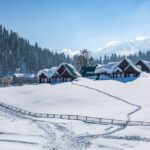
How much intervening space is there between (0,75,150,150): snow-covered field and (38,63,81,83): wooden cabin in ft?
17.0

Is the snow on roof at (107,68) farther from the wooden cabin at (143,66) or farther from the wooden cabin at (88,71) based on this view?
the wooden cabin at (143,66)

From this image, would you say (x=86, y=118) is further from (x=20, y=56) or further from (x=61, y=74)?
(x=20, y=56)

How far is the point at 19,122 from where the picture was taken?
151 ft

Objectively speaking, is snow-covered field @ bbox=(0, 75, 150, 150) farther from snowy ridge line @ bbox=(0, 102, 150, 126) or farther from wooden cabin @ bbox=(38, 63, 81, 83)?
wooden cabin @ bbox=(38, 63, 81, 83)

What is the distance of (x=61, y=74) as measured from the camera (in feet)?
296

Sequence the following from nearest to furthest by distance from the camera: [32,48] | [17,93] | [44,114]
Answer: [44,114]
[17,93]
[32,48]

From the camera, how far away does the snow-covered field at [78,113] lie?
34406 millimetres

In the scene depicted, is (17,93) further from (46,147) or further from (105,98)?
(46,147)

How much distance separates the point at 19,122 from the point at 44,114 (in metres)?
6.87

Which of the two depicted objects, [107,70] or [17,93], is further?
[107,70]

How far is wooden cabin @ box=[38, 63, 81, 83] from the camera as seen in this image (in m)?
89.2

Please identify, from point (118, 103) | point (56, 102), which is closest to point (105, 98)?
point (118, 103)

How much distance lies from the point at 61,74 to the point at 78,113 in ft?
127

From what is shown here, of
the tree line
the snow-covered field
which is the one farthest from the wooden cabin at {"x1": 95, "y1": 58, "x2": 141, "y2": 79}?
the tree line
